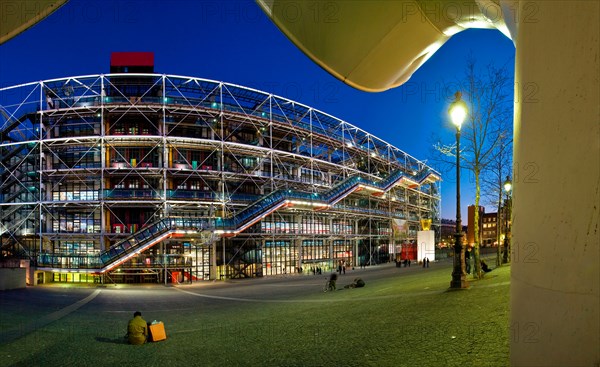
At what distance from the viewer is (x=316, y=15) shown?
2885 millimetres

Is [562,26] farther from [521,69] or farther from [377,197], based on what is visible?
[377,197]

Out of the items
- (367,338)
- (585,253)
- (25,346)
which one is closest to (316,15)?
(585,253)

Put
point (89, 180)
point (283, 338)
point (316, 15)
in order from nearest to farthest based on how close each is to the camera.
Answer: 1. point (316, 15)
2. point (283, 338)
3. point (89, 180)

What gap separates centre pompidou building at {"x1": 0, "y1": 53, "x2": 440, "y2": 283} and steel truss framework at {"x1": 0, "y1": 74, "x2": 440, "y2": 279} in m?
0.11

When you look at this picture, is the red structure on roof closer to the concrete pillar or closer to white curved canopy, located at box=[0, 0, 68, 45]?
white curved canopy, located at box=[0, 0, 68, 45]

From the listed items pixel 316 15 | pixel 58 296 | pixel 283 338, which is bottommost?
pixel 58 296

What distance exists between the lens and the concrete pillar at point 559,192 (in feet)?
4.97

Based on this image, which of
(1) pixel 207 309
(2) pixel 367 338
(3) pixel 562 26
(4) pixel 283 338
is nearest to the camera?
(3) pixel 562 26

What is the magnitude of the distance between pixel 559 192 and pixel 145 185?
3356cm

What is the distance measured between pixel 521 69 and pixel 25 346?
40.1ft

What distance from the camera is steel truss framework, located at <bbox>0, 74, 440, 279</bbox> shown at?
95.4 feet

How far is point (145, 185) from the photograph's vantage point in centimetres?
3172

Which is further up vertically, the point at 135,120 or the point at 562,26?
the point at 135,120

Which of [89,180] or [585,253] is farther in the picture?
[89,180]
